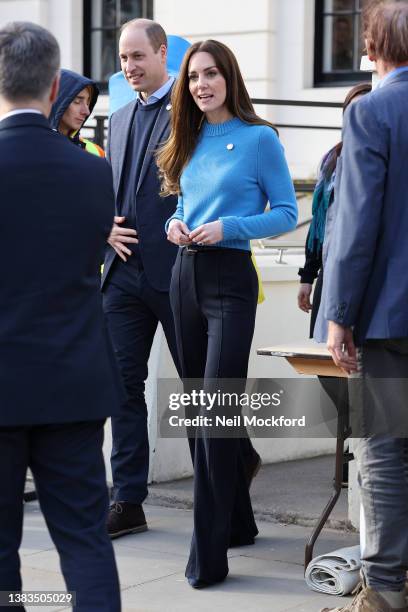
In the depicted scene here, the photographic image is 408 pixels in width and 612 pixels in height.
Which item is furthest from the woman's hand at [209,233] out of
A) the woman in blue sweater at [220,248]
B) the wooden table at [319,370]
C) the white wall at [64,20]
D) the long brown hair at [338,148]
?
the white wall at [64,20]

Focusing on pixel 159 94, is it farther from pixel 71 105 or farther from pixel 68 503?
pixel 68 503

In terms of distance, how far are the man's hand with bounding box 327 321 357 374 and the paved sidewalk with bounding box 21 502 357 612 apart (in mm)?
962

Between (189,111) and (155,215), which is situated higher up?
(189,111)

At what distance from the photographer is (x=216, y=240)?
4164 mm

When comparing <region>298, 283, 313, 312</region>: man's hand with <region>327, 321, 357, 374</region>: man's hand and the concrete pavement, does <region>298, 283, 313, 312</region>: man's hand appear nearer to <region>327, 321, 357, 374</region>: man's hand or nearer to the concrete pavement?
the concrete pavement

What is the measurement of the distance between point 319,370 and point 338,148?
936 mm

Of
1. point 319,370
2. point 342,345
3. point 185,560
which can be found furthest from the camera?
point 185,560

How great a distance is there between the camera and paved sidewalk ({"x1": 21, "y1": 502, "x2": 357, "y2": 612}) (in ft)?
13.5

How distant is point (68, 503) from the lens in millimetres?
3010

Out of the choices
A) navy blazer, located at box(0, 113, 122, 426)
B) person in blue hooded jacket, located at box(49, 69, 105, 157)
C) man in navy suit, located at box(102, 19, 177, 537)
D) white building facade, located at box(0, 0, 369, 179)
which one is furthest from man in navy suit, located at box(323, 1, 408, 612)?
white building facade, located at box(0, 0, 369, 179)

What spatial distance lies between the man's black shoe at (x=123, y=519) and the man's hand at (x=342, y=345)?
1693mm

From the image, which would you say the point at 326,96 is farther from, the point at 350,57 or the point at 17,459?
the point at 17,459

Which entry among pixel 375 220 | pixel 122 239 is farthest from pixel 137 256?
pixel 375 220

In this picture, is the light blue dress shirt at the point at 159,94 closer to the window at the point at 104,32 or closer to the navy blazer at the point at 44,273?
the navy blazer at the point at 44,273
